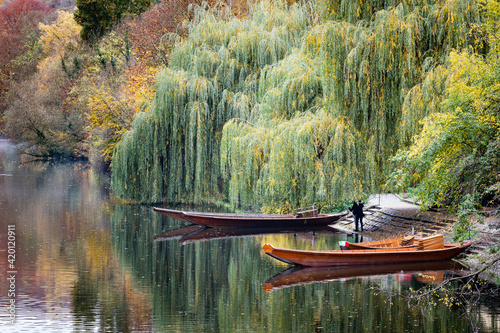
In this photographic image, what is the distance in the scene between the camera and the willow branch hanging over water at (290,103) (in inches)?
667

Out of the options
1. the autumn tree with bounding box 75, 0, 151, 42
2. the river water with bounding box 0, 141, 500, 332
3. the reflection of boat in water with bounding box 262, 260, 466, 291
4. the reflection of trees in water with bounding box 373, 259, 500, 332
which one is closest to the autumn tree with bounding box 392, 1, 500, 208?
the reflection of trees in water with bounding box 373, 259, 500, 332

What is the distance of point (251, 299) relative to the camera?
13.2 m

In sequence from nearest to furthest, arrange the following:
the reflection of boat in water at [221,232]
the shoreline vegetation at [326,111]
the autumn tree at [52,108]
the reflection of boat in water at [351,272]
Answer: the shoreline vegetation at [326,111], the reflection of boat in water at [351,272], the reflection of boat in water at [221,232], the autumn tree at [52,108]

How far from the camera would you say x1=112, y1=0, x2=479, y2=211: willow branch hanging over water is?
667 inches

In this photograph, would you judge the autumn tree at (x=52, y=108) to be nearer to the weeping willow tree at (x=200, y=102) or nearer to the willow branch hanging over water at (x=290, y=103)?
the weeping willow tree at (x=200, y=102)

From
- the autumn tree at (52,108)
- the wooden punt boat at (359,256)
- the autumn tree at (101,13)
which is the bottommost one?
the wooden punt boat at (359,256)

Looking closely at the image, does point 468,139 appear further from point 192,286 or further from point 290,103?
point 290,103

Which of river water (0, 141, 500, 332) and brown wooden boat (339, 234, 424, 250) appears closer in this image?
river water (0, 141, 500, 332)

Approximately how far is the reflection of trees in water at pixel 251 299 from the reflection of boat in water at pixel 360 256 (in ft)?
2.34

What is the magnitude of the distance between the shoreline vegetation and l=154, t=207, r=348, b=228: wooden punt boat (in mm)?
1142

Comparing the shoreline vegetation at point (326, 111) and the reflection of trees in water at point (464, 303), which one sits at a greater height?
the shoreline vegetation at point (326, 111)

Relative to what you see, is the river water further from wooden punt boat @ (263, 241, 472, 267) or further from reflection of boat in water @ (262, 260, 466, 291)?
wooden punt boat @ (263, 241, 472, 267)

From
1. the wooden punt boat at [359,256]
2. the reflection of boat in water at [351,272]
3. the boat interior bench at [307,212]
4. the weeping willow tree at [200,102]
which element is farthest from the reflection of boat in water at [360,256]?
the weeping willow tree at [200,102]

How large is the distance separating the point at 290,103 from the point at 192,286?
Result: 7.87 metres
